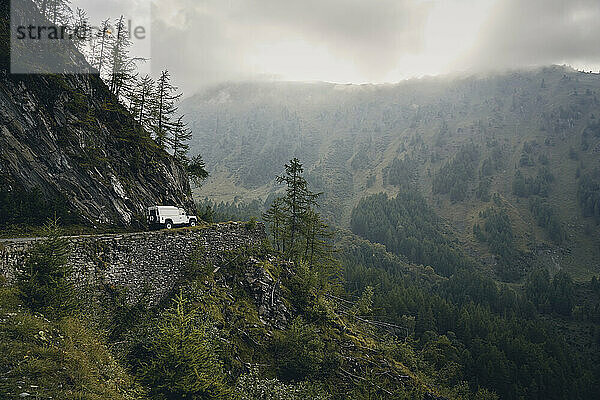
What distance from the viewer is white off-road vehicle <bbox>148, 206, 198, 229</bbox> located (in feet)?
87.0

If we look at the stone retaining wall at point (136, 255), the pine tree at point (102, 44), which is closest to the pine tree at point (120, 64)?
the pine tree at point (102, 44)

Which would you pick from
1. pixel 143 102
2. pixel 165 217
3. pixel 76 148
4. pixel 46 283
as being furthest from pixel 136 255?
pixel 143 102

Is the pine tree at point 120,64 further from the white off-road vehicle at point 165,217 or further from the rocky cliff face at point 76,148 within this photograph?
the white off-road vehicle at point 165,217

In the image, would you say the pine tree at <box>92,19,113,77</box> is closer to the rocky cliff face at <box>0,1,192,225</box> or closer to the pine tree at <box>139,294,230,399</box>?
the rocky cliff face at <box>0,1,192,225</box>

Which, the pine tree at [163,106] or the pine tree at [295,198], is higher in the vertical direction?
the pine tree at [163,106]

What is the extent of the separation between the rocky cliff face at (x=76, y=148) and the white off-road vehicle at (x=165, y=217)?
2561 millimetres

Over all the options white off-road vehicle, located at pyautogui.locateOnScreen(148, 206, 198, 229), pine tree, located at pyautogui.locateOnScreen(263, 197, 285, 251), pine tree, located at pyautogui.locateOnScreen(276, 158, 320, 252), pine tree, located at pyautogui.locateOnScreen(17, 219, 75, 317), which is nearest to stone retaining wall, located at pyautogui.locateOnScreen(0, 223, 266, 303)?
pine tree, located at pyautogui.locateOnScreen(17, 219, 75, 317)

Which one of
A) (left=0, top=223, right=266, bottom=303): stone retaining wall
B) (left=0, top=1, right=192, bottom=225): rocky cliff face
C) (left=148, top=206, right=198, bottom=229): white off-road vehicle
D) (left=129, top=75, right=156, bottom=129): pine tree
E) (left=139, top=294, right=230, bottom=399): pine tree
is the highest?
(left=129, top=75, right=156, bottom=129): pine tree

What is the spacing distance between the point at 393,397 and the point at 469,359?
62308 mm

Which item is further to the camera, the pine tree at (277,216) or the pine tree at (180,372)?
the pine tree at (277,216)

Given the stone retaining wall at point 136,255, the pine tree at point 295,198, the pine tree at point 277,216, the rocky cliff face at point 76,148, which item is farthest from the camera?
the pine tree at point 277,216

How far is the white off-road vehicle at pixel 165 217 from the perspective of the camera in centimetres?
2653

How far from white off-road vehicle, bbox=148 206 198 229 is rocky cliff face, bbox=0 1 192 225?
256 centimetres

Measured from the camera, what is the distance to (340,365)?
962 inches
